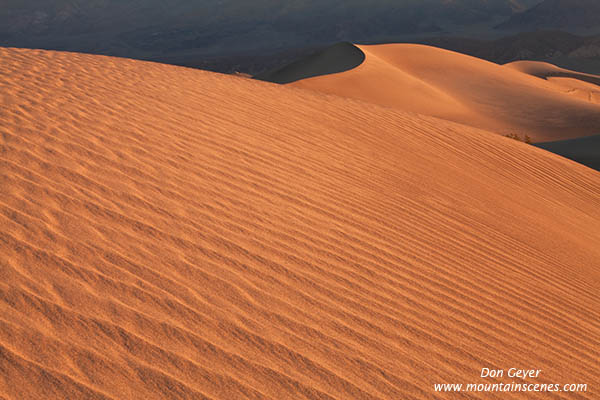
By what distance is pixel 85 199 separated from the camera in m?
3.34

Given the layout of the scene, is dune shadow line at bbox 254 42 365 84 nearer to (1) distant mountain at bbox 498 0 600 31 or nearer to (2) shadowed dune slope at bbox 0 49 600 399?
(2) shadowed dune slope at bbox 0 49 600 399

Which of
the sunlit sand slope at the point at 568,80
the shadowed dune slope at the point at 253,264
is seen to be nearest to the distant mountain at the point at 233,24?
the sunlit sand slope at the point at 568,80

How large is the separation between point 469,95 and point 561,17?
72.0 m

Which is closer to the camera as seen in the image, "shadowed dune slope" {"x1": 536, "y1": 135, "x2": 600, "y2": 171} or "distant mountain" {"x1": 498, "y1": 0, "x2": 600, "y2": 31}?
"shadowed dune slope" {"x1": 536, "y1": 135, "x2": 600, "y2": 171}

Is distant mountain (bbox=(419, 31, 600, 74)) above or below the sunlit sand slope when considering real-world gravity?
above

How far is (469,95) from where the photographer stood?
804 inches

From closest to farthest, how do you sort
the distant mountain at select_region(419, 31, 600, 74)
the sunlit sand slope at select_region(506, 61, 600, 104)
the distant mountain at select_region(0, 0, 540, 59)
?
1. the sunlit sand slope at select_region(506, 61, 600, 104)
2. the distant mountain at select_region(419, 31, 600, 74)
3. the distant mountain at select_region(0, 0, 540, 59)

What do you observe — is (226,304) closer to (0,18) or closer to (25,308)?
(25,308)

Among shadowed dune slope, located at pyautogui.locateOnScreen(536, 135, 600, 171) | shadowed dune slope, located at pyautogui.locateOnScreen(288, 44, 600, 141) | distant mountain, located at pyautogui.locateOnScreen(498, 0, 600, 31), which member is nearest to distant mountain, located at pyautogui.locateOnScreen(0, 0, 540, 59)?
distant mountain, located at pyautogui.locateOnScreen(498, 0, 600, 31)

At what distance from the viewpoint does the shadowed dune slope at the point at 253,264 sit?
2.34 m

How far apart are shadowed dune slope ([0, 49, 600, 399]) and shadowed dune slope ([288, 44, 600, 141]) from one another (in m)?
11.2

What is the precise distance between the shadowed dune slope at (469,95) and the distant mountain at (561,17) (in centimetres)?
6307

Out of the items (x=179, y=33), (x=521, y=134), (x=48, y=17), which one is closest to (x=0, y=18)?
(x=48, y=17)

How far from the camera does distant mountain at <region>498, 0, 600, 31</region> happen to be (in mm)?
77375
